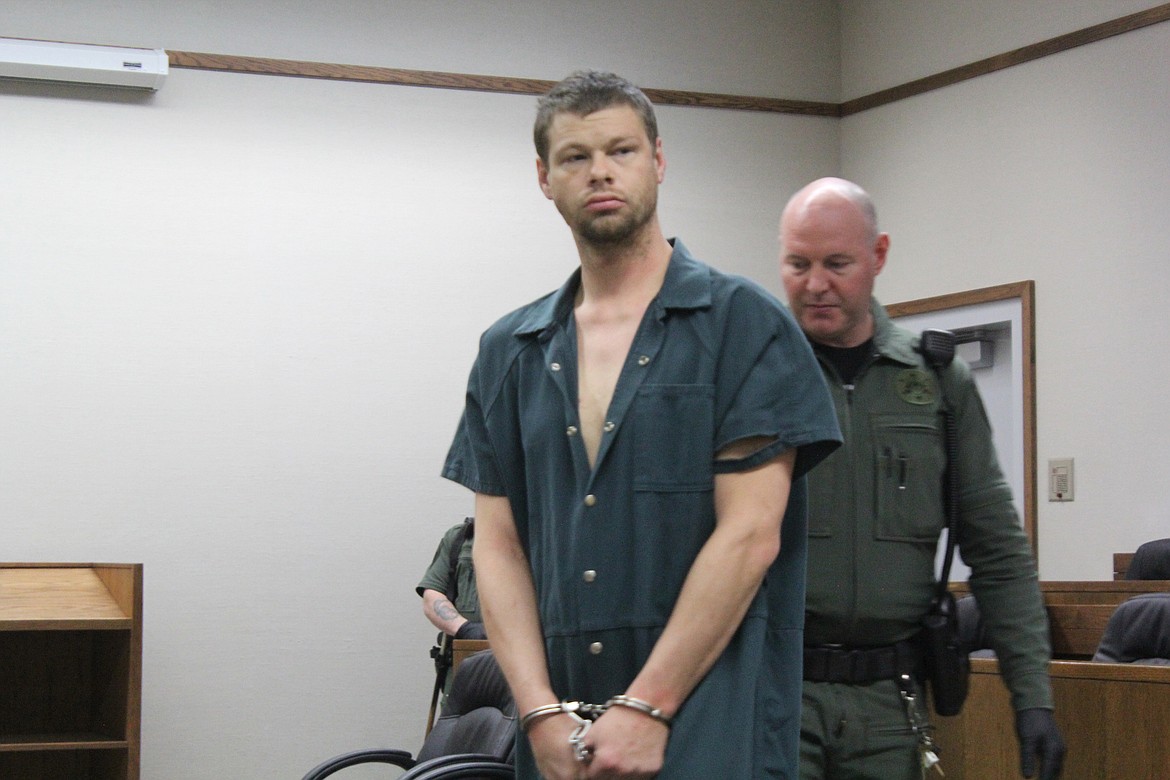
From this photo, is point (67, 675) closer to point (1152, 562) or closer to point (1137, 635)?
point (1137, 635)

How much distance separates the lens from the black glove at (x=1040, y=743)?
2037 mm

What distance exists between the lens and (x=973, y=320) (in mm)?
6211

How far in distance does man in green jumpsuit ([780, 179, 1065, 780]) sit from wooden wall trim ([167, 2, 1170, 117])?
4.02 m

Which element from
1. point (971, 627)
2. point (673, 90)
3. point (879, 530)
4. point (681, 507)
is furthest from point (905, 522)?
point (673, 90)

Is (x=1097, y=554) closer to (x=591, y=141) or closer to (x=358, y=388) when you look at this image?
(x=358, y=388)

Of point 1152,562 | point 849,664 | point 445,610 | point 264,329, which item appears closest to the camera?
point 849,664

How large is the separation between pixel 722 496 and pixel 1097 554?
4408 millimetres

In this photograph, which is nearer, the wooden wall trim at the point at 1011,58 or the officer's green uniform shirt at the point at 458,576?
the wooden wall trim at the point at 1011,58

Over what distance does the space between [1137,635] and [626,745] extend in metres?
2.25

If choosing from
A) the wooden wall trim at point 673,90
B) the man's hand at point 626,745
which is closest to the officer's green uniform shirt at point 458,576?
the wooden wall trim at point 673,90

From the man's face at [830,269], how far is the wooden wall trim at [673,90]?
3.99m

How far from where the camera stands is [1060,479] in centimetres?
573

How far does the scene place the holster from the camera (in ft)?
6.79

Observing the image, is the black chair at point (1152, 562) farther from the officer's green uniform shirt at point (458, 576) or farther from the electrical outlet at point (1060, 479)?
the officer's green uniform shirt at point (458, 576)
